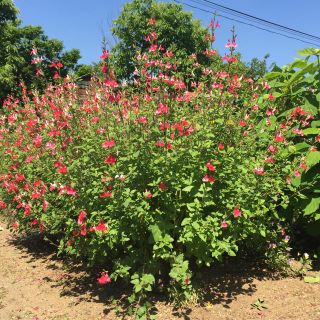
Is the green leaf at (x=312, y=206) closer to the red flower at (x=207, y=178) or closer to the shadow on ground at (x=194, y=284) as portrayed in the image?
the shadow on ground at (x=194, y=284)

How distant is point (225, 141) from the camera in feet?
12.6

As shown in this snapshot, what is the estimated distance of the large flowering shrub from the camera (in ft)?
11.1

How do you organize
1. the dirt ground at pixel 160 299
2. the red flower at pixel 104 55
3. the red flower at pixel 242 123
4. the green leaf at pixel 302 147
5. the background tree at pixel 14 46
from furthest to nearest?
the background tree at pixel 14 46 < the green leaf at pixel 302 147 < the red flower at pixel 242 123 < the dirt ground at pixel 160 299 < the red flower at pixel 104 55

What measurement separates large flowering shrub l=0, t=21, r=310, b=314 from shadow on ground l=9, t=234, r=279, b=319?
0.87 ft

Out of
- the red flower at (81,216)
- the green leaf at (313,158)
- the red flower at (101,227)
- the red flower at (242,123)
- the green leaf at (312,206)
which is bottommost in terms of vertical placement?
the red flower at (101,227)

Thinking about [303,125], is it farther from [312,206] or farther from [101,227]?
[101,227]

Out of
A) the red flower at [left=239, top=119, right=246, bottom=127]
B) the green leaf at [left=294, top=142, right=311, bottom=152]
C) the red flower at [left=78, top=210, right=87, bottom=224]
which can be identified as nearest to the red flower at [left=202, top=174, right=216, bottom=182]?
the red flower at [left=239, top=119, right=246, bottom=127]

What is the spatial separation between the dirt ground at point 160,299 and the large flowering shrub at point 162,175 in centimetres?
35

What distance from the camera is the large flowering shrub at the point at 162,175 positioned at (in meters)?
3.37

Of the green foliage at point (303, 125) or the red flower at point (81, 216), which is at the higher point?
the green foliage at point (303, 125)

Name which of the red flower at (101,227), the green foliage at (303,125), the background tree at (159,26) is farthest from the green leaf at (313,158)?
the background tree at (159,26)

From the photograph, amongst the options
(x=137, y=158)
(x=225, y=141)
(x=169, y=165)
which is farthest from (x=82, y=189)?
(x=225, y=141)

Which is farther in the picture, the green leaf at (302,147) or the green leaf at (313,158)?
the green leaf at (302,147)

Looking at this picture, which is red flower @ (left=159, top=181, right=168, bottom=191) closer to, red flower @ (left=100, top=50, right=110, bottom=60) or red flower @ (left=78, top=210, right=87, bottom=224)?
red flower @ (left=78, top=210, right=87, bottom=224)
